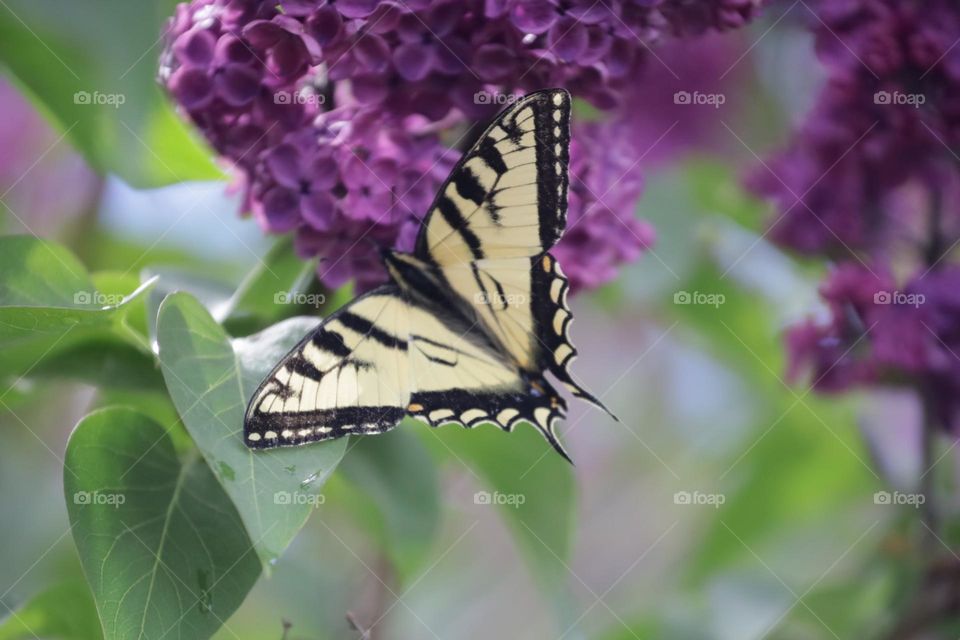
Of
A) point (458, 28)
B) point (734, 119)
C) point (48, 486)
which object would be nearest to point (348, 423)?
point (458, 28)

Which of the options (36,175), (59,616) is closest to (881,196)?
(59,616)

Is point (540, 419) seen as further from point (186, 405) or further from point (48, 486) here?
point (48, 486)

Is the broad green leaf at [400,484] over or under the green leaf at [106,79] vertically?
under

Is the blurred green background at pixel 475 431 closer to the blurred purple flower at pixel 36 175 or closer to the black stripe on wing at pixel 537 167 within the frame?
the blurred purple flower at pixel 36 175

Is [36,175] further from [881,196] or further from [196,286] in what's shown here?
[881,196]

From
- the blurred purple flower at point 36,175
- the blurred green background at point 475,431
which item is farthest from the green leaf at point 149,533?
the blurred purple flower at point 36,175

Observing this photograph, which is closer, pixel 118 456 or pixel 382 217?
pixel 118 456

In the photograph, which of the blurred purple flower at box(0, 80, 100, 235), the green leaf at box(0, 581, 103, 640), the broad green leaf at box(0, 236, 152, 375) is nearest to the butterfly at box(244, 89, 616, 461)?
the broad green leaf at box(0, 236, 152, 375)
